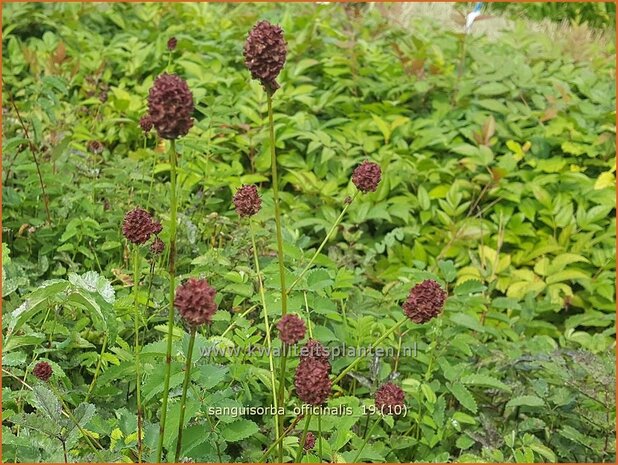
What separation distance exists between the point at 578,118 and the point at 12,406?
2.44 meters

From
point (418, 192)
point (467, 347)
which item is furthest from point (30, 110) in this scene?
point (467, 347)

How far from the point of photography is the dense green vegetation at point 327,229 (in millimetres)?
1562

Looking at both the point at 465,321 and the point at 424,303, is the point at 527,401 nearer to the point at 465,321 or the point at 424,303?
the point at 465,321

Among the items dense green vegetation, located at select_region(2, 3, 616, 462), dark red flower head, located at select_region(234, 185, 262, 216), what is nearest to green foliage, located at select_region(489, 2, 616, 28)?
dense green vegetation, located at select_region(2, 3, 616, 462)

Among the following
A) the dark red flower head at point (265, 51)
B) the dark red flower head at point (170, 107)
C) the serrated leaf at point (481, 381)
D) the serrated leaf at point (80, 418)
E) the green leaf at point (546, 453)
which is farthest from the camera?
the serrated leaf at point (481, 381)

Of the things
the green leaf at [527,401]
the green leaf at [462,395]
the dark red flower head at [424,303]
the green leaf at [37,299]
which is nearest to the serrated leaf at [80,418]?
the green leaf at [37,299]

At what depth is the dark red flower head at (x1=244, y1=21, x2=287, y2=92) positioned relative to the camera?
3.78ft

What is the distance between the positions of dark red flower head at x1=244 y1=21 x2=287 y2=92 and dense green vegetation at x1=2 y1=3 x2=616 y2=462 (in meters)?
0.49

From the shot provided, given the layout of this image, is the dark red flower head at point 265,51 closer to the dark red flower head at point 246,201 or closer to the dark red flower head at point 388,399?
the dark red flower head at point 246,201

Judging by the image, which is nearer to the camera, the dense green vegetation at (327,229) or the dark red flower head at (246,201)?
the dark red flower head at (246,201)

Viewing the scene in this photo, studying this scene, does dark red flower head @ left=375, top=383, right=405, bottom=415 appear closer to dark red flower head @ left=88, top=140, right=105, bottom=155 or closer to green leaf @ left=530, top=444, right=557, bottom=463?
green leaf @ left=530, top=444, right=557, bottom=463

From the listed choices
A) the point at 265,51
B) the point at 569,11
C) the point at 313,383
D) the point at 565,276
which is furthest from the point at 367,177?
the point at 569,11

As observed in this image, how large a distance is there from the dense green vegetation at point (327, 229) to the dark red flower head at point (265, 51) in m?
0.49

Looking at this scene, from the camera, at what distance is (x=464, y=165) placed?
296cm
